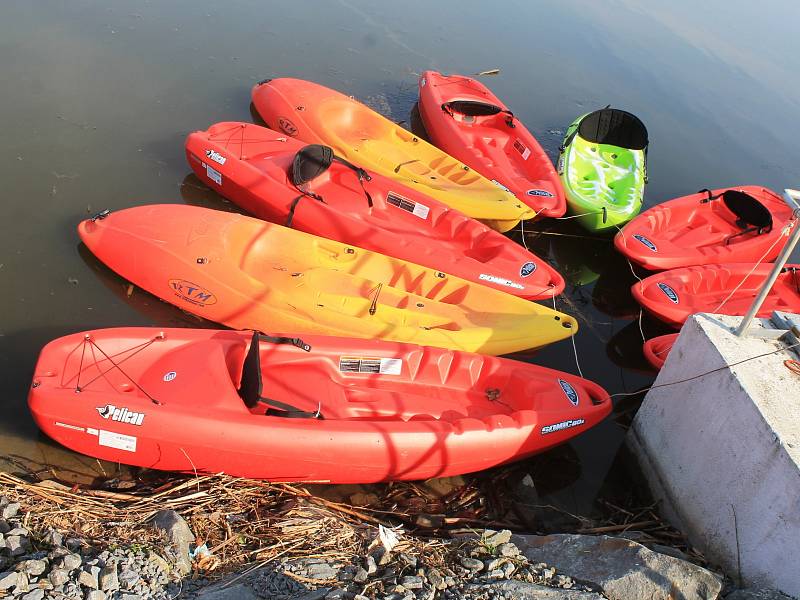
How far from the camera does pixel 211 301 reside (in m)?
5.74

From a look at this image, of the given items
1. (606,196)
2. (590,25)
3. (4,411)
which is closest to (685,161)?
(606,196)

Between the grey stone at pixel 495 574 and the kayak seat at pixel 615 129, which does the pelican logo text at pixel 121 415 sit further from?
the kayak seat at pixel 615 129

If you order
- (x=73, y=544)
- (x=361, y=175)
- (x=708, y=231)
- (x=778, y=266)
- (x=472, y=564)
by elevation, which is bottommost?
(x=73, y=544)

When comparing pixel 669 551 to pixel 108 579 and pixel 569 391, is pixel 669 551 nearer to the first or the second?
pixel 569 391

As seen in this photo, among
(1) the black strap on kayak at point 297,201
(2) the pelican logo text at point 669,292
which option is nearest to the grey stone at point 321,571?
(1) the black strap on kayak at point 297,201

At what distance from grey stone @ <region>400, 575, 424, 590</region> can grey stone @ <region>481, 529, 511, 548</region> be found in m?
0.60

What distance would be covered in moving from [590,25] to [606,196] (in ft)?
26.4

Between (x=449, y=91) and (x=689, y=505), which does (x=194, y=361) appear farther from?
(x=449, y=91)

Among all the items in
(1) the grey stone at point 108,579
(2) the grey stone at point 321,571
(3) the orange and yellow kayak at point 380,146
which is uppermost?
(3) the orange and yellow kayak at point 380,146

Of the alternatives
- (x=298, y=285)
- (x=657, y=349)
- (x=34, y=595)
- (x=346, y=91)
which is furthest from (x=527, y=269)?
(x=346, y=91)

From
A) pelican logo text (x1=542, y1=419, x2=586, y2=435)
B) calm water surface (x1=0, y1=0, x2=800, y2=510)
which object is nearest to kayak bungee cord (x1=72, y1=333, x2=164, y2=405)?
calm water surface (x1=0, y1=0, x2=800, y2=510)

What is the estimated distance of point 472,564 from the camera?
3773 mm

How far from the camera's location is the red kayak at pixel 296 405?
14.3 ft

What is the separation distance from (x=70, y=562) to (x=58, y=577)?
0.12 metres
